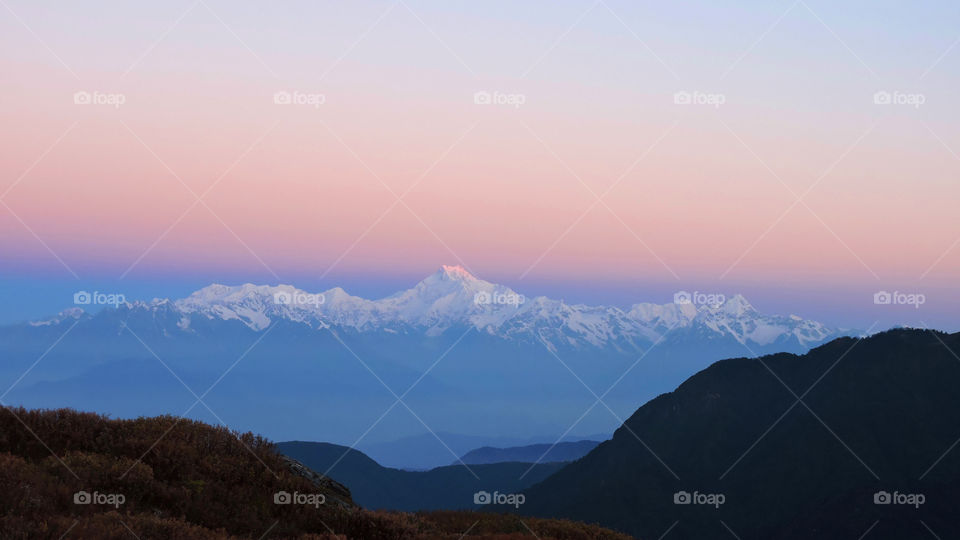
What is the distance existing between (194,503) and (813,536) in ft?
596

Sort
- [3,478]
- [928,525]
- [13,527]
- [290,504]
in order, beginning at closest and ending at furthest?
[13,527]
[3,478]
[290,504]
[928,525]

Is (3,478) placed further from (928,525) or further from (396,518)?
(928,525)

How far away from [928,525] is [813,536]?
73.1 ft

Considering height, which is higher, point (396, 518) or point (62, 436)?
point (62, 436)

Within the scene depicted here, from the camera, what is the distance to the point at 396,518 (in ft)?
54.5

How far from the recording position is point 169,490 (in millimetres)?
14891

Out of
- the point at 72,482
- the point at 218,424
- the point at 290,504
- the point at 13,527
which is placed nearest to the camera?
the point at 13,527

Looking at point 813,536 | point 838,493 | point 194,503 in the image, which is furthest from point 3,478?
point 838,493

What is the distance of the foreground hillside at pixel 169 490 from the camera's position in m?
12.9

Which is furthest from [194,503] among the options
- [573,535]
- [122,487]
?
[573,535]

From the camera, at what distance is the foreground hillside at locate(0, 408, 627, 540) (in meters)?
12.9

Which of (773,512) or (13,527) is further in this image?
(773,512)

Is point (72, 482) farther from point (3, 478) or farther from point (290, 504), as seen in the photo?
point (290, 504)

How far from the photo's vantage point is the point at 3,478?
13469 millimetres
